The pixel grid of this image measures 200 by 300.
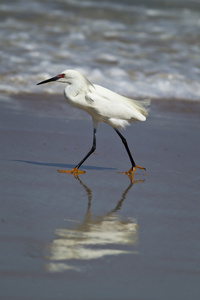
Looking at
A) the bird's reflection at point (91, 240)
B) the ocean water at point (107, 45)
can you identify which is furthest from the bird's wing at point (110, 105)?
the ocean water at point (107, 45)

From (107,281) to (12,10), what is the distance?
1083cm

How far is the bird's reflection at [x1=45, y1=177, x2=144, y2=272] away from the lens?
9.24 feet

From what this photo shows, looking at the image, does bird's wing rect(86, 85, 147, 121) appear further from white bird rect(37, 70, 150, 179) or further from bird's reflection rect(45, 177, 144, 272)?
bird's reflection rect(45, 177, 144, 272)

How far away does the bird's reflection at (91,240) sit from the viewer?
9.24ft

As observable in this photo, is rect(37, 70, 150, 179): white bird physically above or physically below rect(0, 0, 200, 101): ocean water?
above

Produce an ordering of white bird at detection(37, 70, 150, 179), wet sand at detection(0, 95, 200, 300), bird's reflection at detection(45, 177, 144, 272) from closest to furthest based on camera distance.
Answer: wet sand at detection(0, 95, 200, 300) → bird's reflection at detection(45, 177, 144, 272) → white bird at detection(37, 70, 150, 179)

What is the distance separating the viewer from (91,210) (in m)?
3.69

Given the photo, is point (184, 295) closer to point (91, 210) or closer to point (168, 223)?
point (168, 223)

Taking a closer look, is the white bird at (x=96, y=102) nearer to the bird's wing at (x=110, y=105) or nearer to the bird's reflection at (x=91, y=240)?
the bird's wing at (x=110, y=105)

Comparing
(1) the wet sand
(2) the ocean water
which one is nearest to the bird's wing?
(1) the wet sand

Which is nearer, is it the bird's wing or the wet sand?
the wet sand

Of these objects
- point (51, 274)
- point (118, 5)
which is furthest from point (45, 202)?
point (118, 5)

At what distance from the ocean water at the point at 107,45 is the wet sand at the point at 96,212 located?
199 centimetres

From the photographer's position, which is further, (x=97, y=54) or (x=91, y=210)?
(x=97, y=54)
